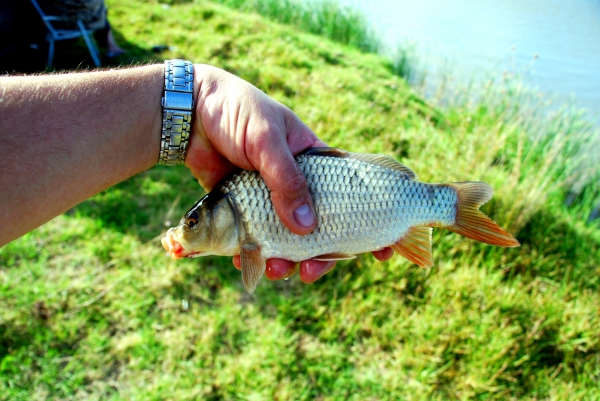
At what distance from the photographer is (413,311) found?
3123 mm

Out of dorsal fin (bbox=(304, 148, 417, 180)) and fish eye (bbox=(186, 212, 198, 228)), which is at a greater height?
dorsal fin (bbox=(304, 148, 417, 180))

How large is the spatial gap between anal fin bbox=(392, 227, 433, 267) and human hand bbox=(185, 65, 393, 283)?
0.14 metres

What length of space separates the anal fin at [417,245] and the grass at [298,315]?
0.99m

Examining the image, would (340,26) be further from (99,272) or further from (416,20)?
(99,272)

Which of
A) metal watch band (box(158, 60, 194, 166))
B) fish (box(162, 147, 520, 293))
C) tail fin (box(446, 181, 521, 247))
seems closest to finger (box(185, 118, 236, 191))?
metal watch band (box(158, 60, 194, 166))

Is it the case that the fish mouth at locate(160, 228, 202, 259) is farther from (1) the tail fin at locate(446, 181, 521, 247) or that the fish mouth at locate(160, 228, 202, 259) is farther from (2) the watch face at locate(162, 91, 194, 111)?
(1) the tail fin at locate(446, 181, 521, 247)

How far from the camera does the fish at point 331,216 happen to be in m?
2.01

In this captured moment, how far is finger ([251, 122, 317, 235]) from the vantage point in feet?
6.20

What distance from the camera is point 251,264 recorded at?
203 cm

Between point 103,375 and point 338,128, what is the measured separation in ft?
10.4

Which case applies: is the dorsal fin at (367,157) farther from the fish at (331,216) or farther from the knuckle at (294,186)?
the knuckle at (294,186)

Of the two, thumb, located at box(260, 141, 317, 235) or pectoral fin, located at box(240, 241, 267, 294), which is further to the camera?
pectoral fin, located at box(240, 241, 267, 294)

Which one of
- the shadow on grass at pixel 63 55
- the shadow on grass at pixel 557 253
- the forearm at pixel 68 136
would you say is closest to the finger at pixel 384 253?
the forearm at pixel 68 136

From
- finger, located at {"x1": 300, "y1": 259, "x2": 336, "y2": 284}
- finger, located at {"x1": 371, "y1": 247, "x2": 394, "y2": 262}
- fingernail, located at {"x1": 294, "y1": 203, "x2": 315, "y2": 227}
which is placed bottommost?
finger, located at {"x1": 300, "y1": 259, "x2": 336, "y2": 284}
